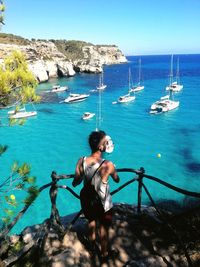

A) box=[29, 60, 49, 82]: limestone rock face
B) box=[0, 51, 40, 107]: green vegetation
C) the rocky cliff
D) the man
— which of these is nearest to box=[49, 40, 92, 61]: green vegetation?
the rocky cliff

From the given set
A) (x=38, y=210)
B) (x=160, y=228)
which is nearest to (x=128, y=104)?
(x=38, y=210)

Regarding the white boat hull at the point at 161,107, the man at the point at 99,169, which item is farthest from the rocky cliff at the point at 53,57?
the man at the point at 99,169

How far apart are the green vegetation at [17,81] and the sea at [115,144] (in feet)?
53.9

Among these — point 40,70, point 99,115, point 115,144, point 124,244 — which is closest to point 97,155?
point 124,244

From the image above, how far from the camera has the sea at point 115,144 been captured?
2444 cm

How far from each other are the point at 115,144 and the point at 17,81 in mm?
33328

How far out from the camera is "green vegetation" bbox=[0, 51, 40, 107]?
217 inches

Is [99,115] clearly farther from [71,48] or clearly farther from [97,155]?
[71,48]

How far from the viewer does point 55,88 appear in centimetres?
7888

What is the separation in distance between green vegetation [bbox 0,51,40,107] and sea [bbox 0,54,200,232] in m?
16.4

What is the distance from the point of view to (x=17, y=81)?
568 centimetres

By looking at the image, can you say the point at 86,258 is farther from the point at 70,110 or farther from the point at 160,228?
the point at 70,110

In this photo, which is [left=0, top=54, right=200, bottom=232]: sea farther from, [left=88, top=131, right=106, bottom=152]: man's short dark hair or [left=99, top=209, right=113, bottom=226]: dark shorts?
[left=88, top=131, right=106, bottom=152]: man's short dark hair

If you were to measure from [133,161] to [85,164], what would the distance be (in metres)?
28.4
